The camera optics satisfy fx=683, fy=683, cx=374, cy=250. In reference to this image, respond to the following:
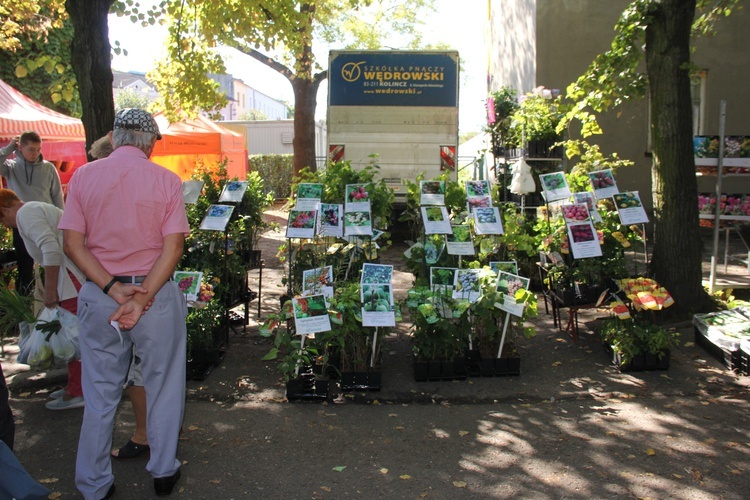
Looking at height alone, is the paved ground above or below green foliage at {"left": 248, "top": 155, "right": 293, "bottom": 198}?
below

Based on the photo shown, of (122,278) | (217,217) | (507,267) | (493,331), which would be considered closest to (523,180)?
(507,267)

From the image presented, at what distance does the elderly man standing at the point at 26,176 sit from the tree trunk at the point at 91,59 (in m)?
1.55

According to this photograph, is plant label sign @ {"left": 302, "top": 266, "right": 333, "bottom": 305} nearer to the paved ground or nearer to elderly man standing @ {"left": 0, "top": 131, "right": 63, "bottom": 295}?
the paved ground

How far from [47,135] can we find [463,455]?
914 centimetres

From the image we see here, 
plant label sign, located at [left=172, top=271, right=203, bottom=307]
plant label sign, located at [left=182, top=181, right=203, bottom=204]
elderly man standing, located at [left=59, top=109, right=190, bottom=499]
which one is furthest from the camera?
plant label sign, located at [left=182, top=181, right=203, bottom=204]

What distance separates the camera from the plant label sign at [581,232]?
623 cm

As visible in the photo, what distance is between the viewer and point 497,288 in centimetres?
561

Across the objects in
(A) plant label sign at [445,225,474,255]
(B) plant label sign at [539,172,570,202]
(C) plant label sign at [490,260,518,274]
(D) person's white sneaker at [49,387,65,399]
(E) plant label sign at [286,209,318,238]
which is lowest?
(D) person's white sneaker at [49,387,65,399]

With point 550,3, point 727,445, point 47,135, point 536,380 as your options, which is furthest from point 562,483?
point 550,3

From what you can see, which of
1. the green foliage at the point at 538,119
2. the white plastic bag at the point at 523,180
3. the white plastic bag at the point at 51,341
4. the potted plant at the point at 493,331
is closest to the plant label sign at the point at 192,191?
the white plastic bag at the point at 51,341

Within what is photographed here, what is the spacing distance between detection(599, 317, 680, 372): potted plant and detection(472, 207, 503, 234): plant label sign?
134 cm

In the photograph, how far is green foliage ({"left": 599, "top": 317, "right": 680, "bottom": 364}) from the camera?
5.60 meters

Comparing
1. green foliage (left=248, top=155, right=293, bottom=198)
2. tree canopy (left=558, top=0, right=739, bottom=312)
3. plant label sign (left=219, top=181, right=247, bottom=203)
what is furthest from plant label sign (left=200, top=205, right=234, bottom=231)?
green foliage (left=248, top=155, right=293, bottom=198)

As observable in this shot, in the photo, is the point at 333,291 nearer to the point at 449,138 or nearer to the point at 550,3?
the point at 449,138
